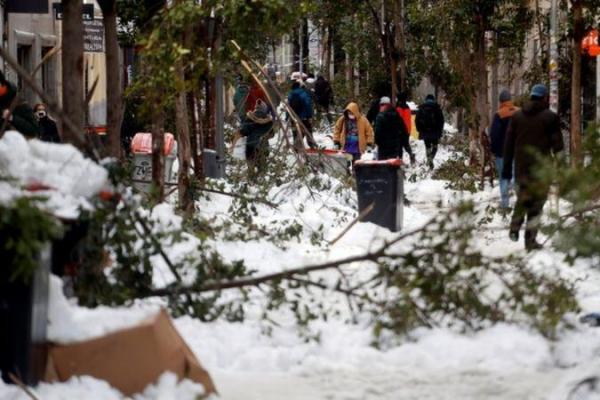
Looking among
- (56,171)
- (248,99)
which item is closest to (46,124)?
(248,99)

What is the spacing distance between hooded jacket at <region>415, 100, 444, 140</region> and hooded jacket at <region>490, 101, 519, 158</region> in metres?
12.3

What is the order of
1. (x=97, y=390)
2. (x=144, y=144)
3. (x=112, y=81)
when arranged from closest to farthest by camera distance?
(x=97, y=390) → (x=112, y=81) → (x=144, y=144)

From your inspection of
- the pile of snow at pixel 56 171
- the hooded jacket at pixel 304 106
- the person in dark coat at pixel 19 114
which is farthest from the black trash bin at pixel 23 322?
the hooded jacket at pixel 304 106

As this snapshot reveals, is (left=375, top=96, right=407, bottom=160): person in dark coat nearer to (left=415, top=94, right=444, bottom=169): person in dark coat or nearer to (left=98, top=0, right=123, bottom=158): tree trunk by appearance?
(left=415, top=94, right=444, bottom=169): person in dark coat

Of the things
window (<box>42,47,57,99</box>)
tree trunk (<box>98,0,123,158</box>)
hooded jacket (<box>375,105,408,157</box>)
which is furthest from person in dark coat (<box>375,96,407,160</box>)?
window (<box>42,47,57,99</box>)

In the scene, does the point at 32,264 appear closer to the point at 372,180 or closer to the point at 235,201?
the point at 235,201

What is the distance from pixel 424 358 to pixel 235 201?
7.40 metres

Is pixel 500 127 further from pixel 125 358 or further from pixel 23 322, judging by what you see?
pixel 23 322

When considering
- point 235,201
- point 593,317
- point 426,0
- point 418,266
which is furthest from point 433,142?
point 418,266

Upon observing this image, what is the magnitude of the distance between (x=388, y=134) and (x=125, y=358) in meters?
19.7

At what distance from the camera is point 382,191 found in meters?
18.9

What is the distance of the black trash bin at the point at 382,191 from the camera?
18.7 m

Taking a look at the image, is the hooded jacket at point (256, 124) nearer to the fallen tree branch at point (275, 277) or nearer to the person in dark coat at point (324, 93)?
the fallen tree branch at point (275, 277)

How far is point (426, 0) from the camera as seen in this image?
1367 inches
